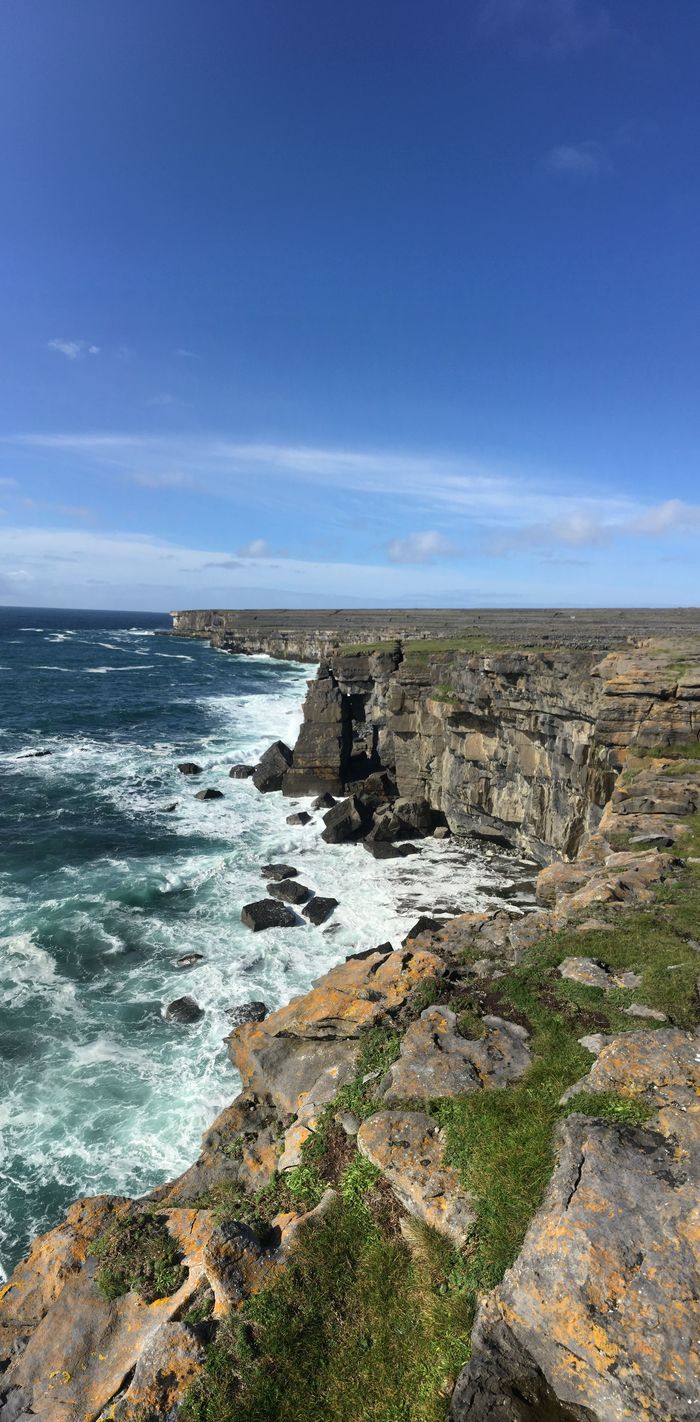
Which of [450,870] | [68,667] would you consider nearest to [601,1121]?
[450,870]

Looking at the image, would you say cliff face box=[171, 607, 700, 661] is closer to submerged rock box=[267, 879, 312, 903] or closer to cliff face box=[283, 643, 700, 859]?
cliff face box=[283, 643, 700, 859]

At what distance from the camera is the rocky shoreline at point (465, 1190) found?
526 centimetres

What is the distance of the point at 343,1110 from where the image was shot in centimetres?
862

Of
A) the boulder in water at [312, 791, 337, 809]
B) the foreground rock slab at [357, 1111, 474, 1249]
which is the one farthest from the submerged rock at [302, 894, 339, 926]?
the foreground rock slab at [357, 1111, 474, 1249]

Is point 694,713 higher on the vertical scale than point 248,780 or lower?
higher

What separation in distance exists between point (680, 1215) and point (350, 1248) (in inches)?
133

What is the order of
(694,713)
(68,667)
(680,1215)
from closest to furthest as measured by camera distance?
1. (680,1215)
2. (694,713)
3. (68,667)

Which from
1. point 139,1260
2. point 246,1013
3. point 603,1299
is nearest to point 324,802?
point 246,1013

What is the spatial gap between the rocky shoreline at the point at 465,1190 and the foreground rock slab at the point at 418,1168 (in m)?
0.02

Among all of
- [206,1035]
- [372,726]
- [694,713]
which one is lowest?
[206,1035]

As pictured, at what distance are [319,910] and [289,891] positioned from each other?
1.91m

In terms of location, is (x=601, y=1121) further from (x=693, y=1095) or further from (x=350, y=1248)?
(x=350, y=1248)

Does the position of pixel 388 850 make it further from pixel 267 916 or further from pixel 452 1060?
pixel 452 1060

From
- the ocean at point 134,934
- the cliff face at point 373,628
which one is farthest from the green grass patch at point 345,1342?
the cliff face at point 373,628
